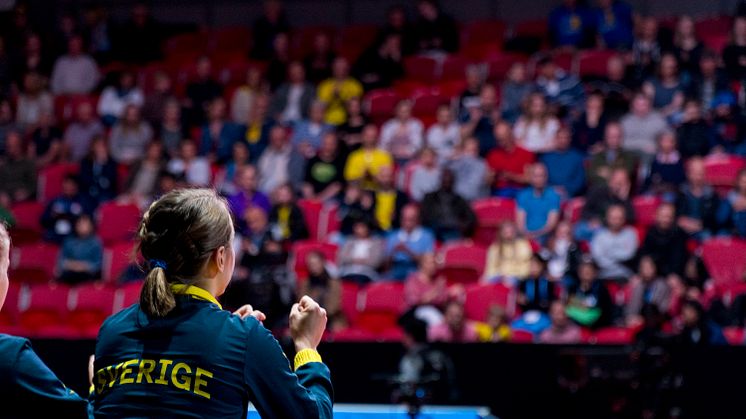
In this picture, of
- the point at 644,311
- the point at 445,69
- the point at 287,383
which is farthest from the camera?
the point at 445,69

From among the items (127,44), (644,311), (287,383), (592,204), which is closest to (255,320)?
(287,383)

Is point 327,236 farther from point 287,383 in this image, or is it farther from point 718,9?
point 287,383

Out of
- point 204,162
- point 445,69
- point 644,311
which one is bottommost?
point 644,311

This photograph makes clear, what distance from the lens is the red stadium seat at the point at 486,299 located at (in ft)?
31.2

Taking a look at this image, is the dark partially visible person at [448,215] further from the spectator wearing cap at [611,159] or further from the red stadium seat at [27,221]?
the red stadium seat at [27,221]

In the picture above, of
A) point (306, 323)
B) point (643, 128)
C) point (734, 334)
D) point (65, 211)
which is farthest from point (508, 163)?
point (306, 323)

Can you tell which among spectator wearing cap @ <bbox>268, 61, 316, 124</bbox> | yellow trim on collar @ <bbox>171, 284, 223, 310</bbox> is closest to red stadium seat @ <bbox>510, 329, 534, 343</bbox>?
spectator wearing cap @ <bbox>268, 61, 316, 124</bbox>

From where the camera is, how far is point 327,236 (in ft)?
36.2

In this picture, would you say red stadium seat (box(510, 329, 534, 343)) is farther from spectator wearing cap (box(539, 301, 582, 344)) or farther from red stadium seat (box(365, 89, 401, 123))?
red stadium seat (box(365, 89, 401, 123))

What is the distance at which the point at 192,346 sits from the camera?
211 centimetres

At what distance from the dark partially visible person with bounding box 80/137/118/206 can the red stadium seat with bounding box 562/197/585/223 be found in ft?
16.6

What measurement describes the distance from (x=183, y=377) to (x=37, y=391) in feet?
0.88

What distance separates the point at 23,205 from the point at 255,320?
10.6 metres

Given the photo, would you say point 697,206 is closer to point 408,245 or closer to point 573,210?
point 573,210
